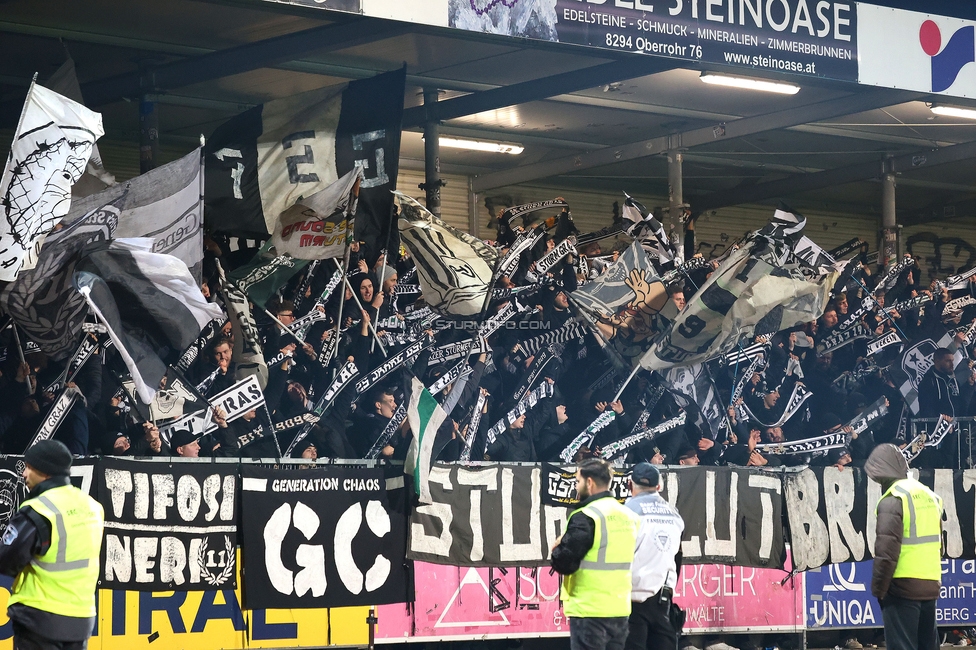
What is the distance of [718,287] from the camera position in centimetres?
1523

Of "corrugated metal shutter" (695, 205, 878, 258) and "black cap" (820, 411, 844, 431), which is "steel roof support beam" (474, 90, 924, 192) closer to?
"black cap" (820, 411, 844, 431)

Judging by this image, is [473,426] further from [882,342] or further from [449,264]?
[882,342]

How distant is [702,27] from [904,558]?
6.23 m

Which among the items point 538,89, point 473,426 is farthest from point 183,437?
point 538,89

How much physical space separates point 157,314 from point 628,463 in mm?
5277

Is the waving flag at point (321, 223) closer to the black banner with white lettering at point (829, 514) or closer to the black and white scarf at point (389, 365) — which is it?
the black and white scarf at point (389, 365)

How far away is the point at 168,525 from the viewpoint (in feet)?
36.5

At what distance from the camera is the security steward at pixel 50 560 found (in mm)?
7531

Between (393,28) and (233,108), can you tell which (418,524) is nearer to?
(393,28)

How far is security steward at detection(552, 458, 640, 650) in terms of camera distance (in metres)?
8.88

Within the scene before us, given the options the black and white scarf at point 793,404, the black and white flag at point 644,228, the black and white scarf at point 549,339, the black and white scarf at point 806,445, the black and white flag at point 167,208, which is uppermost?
the black and white flag at point 644,228

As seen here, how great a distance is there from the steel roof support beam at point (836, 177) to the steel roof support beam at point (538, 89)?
7.76 meters

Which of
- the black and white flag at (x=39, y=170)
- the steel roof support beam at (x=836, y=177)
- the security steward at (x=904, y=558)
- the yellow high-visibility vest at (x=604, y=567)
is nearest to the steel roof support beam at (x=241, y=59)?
the black and white flag at (x=39, y=170)

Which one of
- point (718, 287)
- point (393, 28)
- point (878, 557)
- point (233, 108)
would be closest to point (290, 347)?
point (393, 28)
